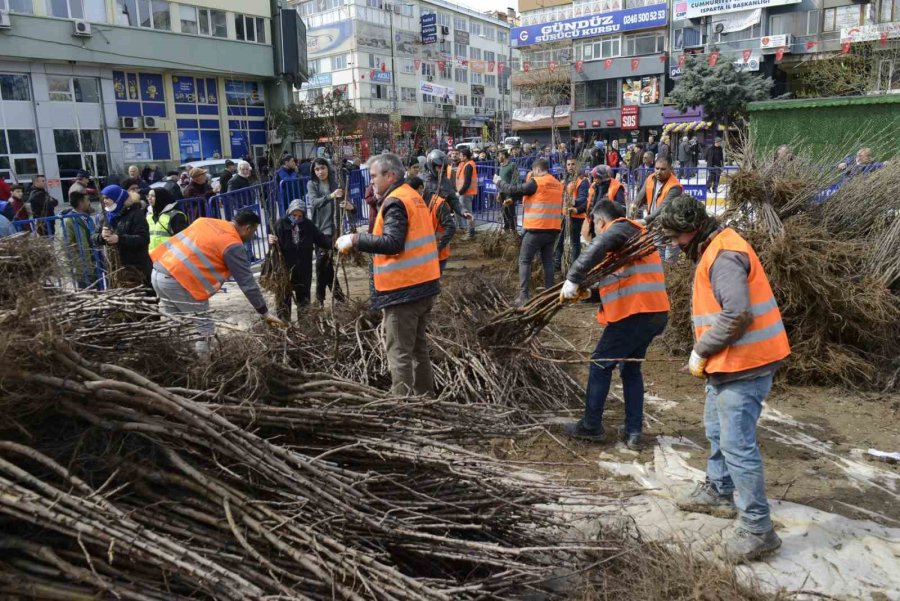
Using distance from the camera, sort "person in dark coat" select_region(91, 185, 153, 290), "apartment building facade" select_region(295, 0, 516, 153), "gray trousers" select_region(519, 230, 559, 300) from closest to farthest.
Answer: "person in dark coat" select_region(91, 185, 153, 290) → "gray trousers" select_region(519, 230, 559, 300) → "apartment building facade" select_region(295, 0, 516, 153)

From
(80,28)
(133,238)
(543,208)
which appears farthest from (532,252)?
(80,28)

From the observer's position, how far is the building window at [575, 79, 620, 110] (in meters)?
50.7

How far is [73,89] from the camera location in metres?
27.1

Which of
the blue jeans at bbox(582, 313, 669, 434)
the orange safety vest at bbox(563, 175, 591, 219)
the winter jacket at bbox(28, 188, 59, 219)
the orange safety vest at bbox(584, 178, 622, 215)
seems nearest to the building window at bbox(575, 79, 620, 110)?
the orange safety vest at bbox(563, 175, 591, 219)

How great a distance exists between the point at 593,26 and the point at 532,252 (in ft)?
162

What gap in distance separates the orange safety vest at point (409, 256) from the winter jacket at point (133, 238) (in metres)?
3.33

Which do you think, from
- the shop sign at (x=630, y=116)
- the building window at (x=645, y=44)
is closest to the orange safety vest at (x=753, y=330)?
the shop sign at (x=630, y=116)

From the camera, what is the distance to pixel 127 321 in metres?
3.22

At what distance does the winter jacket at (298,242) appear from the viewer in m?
6.58

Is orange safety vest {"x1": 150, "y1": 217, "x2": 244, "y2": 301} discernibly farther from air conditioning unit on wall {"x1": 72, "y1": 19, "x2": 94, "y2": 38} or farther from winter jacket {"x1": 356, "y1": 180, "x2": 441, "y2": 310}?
air conditioning unit on wall {"x1": 72, "y1": 19, "x2": 94, "y2": 38}

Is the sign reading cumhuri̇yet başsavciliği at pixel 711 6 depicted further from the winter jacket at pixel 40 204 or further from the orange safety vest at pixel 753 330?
the orange safety vest at pixel 753 330

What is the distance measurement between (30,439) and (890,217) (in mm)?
6539

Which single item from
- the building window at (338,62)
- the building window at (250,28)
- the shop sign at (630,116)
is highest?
the building window at (338,62)

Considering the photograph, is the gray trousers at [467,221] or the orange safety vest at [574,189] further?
the gray trousers at [467,221]
